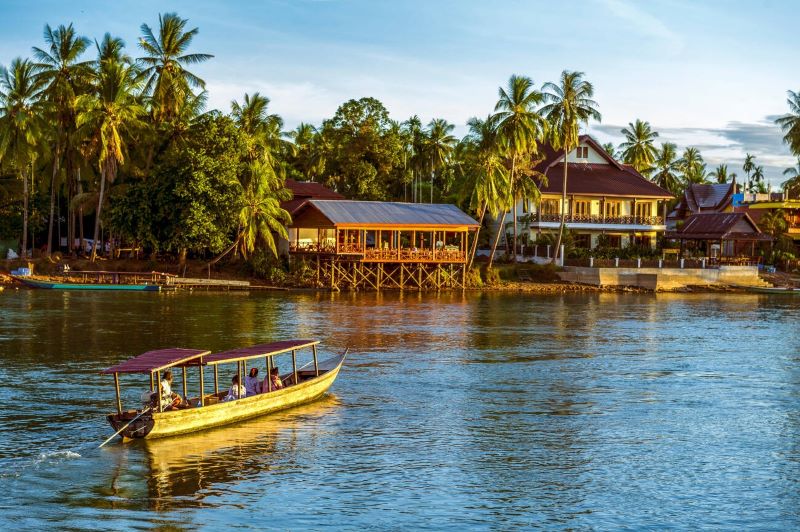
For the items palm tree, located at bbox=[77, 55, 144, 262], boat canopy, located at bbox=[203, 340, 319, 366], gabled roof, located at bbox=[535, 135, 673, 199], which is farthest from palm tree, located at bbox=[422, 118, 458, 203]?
boat canopy, located at bbox=[203, 340, 319, 366]

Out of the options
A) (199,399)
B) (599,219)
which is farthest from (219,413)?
(599,219)

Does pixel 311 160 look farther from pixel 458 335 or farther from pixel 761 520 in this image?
pixel 761 520

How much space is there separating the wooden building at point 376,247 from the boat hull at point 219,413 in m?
36.8

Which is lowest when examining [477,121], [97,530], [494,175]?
[97,530]

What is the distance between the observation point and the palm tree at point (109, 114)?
62.3 meters

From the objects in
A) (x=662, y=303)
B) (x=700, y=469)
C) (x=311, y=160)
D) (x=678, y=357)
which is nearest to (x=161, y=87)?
(x=311, y=160)

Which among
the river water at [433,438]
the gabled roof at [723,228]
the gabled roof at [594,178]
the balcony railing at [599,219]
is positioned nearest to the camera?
the river water at [433,438]

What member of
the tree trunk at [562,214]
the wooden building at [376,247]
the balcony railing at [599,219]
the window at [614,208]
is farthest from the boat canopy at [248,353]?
the window at [614,208]

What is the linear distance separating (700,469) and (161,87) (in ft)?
175

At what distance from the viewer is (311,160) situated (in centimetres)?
8888

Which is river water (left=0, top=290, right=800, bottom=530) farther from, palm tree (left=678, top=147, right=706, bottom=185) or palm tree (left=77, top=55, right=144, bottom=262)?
palm tree (left=678, top=147, right=706, bottom=185)

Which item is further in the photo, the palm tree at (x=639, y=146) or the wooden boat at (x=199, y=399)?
the palm tree at (x=639, y=146)

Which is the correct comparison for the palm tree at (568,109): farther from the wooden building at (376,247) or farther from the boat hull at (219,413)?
the boat hull at (219,413)

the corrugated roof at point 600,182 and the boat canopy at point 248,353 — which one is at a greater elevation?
the corrugated roof at point 600,182
